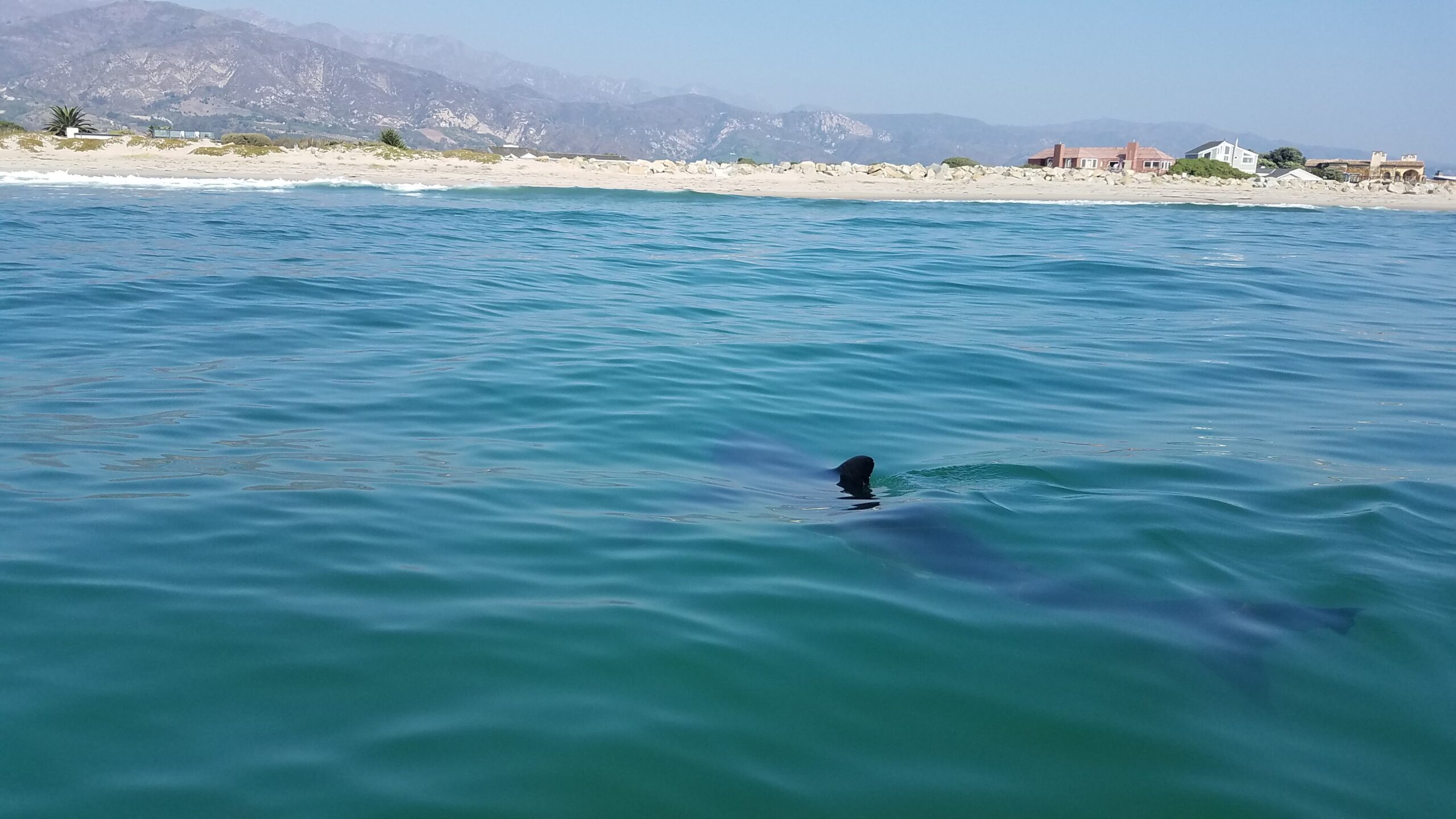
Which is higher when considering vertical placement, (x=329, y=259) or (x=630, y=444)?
(x=329, y=259)

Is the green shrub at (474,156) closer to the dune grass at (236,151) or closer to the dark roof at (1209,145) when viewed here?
the dune grass at (236,151)

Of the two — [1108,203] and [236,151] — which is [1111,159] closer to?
[1108,203]

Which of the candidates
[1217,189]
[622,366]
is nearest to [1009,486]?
[622,366]

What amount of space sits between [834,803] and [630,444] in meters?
3.64

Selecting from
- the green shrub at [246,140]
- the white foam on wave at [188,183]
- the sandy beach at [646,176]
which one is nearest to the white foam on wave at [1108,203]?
the sandy beach at [646,176]

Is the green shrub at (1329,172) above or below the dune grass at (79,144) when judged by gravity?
above

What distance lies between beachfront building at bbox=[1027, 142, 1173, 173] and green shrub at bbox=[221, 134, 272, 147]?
158ft

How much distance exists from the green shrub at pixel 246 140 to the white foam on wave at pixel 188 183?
428 inches

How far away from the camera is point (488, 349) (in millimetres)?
8508

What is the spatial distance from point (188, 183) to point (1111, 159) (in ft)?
223

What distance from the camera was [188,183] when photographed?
2688 centimetres

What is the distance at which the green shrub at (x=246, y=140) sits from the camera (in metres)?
39.4

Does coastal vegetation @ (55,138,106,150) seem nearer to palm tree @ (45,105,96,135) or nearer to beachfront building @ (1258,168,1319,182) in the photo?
palm tree @ (45,105,96,135)

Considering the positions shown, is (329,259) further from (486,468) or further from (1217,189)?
(1217,189)
